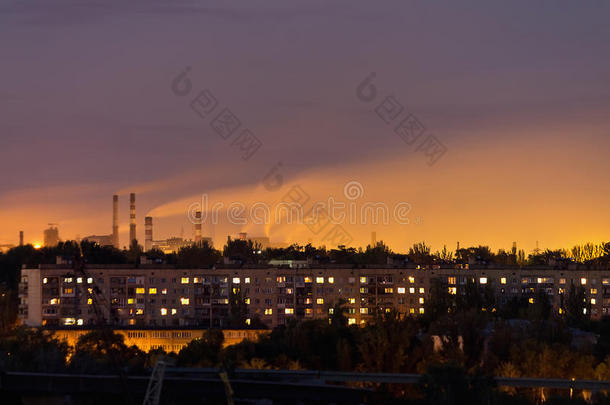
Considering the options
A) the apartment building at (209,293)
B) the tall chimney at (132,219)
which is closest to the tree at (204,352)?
the apartment building at (209,293)

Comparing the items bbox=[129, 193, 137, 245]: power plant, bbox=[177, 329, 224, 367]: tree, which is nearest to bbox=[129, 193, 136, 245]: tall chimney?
bbox=[129, 193, 137, 245]: power plant

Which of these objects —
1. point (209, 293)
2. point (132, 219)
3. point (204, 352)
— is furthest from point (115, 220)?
point (204, 352)

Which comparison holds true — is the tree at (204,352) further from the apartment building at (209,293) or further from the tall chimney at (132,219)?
the tall chimney at (132,219)

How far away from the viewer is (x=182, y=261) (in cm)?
10000

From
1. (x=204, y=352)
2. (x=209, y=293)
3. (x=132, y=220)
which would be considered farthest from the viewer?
(x=132, y=220)

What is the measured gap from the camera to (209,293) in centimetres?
7656

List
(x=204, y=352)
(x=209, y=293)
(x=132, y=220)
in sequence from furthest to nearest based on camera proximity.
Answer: (x=132, y=220), (x=209, y=293), (x=204, y=352)

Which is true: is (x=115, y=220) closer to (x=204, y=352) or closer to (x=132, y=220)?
(x=132, y=220)

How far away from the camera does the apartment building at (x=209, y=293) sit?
75250 mm

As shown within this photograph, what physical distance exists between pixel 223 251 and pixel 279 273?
4208cm

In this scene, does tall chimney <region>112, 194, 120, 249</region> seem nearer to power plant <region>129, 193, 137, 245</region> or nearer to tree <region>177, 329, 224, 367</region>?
power plant <region>129, 193, 137, 245</region>

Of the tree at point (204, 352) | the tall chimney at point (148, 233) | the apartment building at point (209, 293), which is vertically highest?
the tall chimney at point (148, 233)

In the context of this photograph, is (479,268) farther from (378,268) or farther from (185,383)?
(185,383)

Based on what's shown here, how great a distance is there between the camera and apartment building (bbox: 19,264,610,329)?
75.2 meters
